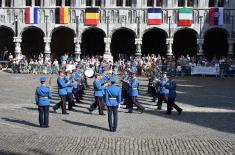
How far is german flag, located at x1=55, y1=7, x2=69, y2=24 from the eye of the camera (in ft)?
152

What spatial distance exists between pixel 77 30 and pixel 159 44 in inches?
376

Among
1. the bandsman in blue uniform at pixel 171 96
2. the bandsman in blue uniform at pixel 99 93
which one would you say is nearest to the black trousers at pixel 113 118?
the bandsman in blue uniform at pixel 99 93

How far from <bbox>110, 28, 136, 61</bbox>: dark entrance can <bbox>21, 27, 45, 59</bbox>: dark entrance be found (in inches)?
306

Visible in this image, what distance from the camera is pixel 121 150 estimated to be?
500 inches

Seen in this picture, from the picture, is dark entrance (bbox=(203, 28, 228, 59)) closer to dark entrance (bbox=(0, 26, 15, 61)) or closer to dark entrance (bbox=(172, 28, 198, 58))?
dark entrance (bbox=(172, 28, 198, 58))

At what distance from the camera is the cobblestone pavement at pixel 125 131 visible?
12859 mm

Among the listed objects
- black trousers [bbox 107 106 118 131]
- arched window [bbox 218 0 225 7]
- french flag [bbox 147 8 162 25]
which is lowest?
black trousers [bbox 107 106 118 131]

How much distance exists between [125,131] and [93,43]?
120ft

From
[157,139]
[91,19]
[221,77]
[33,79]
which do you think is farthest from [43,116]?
[91,19]

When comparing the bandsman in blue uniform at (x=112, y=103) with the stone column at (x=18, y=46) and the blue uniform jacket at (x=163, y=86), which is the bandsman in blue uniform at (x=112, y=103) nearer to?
the blue uniform jacket at (x=163, y=86)

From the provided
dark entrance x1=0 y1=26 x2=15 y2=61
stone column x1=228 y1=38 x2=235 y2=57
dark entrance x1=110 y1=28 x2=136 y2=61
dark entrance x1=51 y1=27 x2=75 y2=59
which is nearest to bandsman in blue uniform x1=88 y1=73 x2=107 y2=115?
stone column x1=228 y1=38 x2=235 y2=57

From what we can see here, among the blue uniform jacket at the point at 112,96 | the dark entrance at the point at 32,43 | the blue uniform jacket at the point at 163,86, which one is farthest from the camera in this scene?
the dark entrance at the point at 32,43

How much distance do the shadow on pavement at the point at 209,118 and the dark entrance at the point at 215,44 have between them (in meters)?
30.4

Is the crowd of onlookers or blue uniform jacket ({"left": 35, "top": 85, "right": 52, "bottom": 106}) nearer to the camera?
blue uniform jacket ({"left": 35, "top": 85, "right": 52, "bottom": 106})
